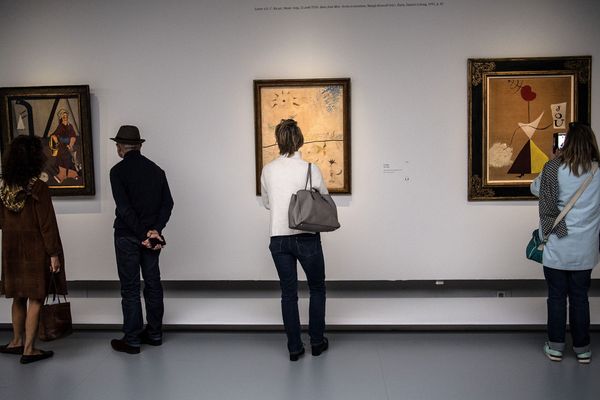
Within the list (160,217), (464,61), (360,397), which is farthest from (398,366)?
(464,61)

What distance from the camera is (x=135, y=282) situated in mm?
4043

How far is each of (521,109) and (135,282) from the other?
155 inches

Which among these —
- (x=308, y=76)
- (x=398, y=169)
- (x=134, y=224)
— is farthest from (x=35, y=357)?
(x=398, y=169)

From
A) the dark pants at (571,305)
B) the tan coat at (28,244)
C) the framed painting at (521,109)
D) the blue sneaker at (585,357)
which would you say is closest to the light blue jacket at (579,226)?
the dark pants at (571,305)

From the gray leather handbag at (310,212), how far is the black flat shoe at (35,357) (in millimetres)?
2236

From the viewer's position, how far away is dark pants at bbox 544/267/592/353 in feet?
12.0

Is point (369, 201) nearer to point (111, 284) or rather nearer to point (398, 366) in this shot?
point (398, 366)

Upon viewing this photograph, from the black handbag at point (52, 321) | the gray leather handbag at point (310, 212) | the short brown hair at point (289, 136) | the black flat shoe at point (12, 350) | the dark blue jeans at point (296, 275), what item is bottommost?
the black flat shoe at point (12, 350)

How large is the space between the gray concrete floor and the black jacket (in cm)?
104

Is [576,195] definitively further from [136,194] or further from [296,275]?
[136,194]

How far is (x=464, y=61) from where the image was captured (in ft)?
16.2

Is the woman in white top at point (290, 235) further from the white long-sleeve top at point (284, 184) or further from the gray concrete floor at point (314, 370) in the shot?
the gray concrete floor at point (314, 370)

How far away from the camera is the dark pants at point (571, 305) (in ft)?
12.0

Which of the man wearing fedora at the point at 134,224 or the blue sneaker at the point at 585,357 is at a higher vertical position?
the man wearing fedora at the point at 134,224
